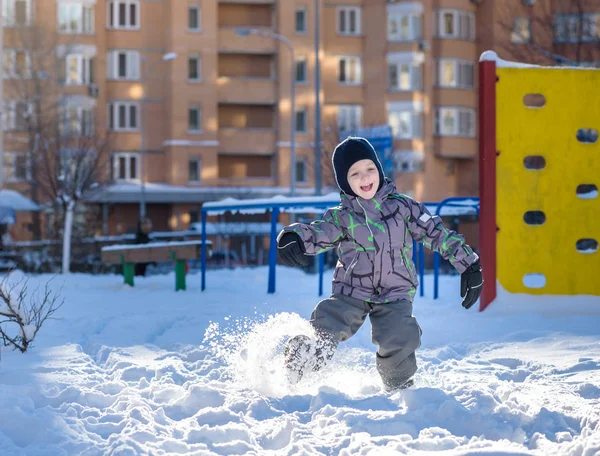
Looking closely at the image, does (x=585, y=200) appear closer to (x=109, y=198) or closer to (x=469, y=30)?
(x=109, y=198)

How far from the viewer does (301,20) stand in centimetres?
4459

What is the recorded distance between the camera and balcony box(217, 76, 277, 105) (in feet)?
146

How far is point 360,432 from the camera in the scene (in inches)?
173

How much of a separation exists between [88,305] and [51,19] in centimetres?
3540

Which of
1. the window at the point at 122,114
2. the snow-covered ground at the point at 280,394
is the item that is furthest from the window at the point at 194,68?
the snow-covered ground at the point at 280,394

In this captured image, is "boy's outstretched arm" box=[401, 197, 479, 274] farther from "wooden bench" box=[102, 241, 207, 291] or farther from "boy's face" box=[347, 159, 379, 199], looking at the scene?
"wooden bench" box=[102, 241, 207, 291]

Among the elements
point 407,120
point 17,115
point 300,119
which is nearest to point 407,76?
point 407,120

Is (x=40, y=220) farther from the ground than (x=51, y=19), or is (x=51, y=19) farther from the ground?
(x=51, y=19)

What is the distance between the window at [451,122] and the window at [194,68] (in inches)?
Answer: 439

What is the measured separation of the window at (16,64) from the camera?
41469 mm

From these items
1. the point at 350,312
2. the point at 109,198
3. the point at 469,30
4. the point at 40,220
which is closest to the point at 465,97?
the point at 469,30

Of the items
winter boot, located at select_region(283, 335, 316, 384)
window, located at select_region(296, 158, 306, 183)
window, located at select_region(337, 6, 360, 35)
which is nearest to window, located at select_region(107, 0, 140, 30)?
window, located at select_region(337, 6, 360, 35)

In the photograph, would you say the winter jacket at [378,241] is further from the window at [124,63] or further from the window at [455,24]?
the window at [455,24]

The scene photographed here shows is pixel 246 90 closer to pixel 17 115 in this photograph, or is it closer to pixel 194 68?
pixel 194 68
